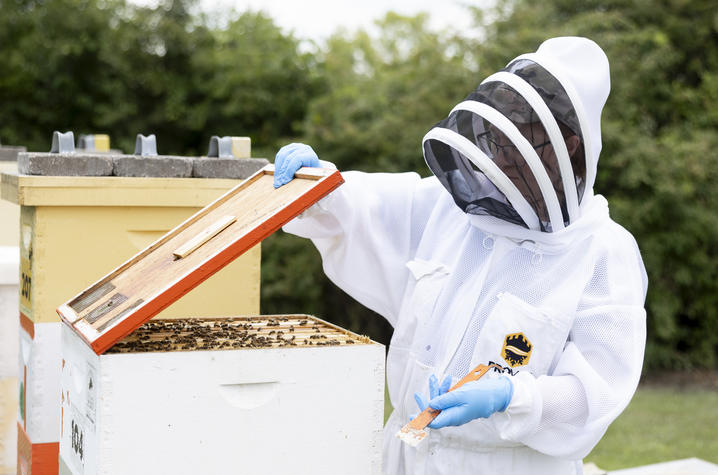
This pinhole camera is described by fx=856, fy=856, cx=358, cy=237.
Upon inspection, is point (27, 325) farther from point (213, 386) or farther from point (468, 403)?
Answer: point (468, 403)

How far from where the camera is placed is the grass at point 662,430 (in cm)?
586

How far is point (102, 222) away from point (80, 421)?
0.77 meters

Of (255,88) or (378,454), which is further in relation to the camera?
(255,88)

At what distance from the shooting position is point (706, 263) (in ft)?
25.9

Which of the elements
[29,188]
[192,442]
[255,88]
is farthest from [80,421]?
[255,88]

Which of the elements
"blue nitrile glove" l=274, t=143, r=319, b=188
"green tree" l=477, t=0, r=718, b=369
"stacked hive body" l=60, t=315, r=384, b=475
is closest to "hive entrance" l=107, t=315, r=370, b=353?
"stacked hive body" l=60, t=315, r=384, b=475

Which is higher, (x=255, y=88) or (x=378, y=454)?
(x=255, y=88)

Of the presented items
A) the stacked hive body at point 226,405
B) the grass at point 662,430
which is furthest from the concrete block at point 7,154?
the grass at point 662,430

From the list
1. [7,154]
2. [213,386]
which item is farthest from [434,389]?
[7,154]

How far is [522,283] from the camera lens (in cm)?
228

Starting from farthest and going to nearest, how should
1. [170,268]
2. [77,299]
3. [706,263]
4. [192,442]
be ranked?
[706,263]
[77,299]
[170,268]
[192,442]

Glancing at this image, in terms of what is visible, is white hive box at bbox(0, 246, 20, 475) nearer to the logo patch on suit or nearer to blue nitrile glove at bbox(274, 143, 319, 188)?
blue nitrile glove at bbox(274, 143, 319, 188)

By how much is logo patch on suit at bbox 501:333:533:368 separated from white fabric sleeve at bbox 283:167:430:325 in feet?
1.49

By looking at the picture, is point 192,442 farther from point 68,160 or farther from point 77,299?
point 68,160
